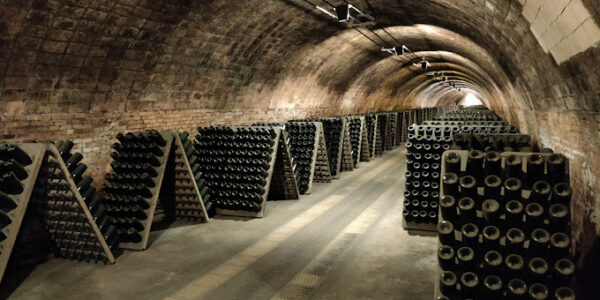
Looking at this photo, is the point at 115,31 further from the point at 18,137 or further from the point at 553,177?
the point at 553,177

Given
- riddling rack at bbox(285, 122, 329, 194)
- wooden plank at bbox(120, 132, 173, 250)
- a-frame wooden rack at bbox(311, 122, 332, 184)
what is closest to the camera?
wooden plank at bbox(120, 132, 173, 250)

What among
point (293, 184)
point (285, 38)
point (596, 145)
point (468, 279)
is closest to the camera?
point (468, 279)

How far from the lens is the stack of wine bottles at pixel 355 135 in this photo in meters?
11.6

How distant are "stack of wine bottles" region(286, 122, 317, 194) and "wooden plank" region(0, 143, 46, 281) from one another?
4.92 meters

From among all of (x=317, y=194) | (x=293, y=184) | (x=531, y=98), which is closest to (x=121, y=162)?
(x=293, y=184)

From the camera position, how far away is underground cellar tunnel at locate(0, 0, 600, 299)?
3.36 m

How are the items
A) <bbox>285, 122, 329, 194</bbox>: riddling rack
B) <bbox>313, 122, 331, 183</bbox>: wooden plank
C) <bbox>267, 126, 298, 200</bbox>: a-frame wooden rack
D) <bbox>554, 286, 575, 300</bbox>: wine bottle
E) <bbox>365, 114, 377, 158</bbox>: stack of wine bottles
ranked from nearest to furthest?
1. <bbox>554, 286, 575, 300</bbox>: wine bottle
2. <bbox>267, 126, 298, 200</bbox>: a-frame wooden rack
3. <bbox>285, 122, 329, 194</bbox>: riddling rack
4. <bbox>313, 122, 331, 183</bbox>: wooden plank
5. <bbox>365, 114, 377, 158</bbox>: stack of wine bottles

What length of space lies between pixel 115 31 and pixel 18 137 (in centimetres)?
204

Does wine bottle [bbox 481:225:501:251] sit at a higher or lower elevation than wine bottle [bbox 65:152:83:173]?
lower

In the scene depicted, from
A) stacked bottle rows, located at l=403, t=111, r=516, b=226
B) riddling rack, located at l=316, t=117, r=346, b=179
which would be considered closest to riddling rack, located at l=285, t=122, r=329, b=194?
riddling rack, located at l=316, t=117, r=346, b=179

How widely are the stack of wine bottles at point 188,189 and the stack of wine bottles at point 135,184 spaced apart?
1.67 feet

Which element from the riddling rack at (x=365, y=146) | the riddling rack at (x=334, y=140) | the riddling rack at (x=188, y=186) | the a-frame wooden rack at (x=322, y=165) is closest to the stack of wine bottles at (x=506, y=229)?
the riddling rack at (x=188, y=186)

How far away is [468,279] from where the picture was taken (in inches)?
125

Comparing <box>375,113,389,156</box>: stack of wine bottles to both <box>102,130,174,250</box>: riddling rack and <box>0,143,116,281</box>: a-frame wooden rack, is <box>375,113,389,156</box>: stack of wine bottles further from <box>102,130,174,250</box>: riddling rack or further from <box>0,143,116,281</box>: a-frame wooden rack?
<box>0,143,116,281</box>: a-frame wooden rack
